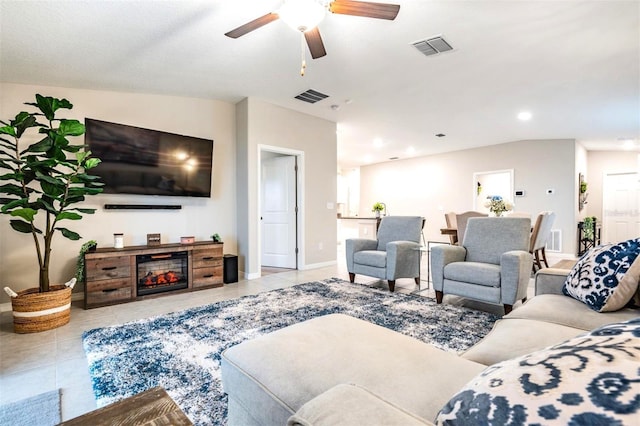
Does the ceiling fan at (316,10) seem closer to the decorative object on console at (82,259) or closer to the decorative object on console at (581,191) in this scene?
the decorative object on console at (82,259)

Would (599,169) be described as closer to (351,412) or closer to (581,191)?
(581,191)

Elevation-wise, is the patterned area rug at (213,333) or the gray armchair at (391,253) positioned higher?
the gray armchair at (391,253)

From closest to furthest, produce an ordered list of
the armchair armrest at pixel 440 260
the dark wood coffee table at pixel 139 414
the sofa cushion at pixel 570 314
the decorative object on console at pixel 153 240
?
the dark wood coffee table at pixel 139 414 → the sofa cushion at pixel 570 314 → the armchair armrest at pixel 440 260 → the decorative object on console at pixel 153 240

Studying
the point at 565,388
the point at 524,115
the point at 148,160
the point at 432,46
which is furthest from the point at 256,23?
the point at 524,115

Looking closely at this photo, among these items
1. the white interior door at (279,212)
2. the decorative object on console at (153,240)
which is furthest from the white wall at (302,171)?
the decorative object on console at (153,240)

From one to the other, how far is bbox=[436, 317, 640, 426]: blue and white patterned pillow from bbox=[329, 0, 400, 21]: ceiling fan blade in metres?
2.17

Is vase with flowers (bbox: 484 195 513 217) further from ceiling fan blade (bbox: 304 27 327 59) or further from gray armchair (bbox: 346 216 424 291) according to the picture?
ceiling fan blade (bbox: 304 27 327 59)

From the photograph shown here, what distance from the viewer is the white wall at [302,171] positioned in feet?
15.2

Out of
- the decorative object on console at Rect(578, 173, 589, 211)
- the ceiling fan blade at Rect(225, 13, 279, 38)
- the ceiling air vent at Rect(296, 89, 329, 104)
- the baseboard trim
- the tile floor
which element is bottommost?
the tile floor

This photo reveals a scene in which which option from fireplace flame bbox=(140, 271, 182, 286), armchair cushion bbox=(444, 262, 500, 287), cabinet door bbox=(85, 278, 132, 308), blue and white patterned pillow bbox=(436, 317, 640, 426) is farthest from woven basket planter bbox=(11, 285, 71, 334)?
armchair cushion bbox=(444, 262, 500, 287)

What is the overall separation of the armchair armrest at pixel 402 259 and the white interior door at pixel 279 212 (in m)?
2.10

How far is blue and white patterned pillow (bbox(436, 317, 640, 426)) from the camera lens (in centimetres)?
39

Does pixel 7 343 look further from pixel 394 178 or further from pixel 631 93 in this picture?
pixel 394 178

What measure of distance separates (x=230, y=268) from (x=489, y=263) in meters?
3.30
